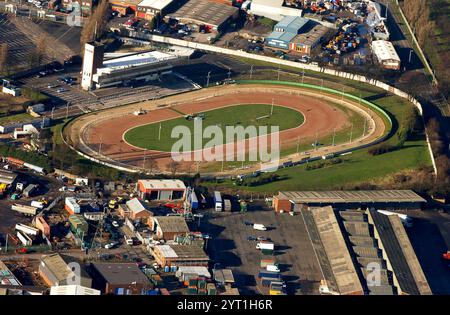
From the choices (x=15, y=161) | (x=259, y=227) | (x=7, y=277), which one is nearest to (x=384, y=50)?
(x=259, y=227)

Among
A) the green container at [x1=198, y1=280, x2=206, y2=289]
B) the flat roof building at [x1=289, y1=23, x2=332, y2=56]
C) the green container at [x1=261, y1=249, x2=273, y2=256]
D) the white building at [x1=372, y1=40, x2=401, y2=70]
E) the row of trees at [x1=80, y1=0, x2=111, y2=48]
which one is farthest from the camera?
the flat roof building at [x1=289, y1=23, x2=332, y2=56]

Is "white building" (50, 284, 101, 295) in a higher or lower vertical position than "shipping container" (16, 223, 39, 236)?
higher

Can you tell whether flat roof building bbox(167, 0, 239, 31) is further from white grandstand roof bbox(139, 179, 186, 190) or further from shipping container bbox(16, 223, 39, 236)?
shipping container bbox(16, 223, 39, 236)


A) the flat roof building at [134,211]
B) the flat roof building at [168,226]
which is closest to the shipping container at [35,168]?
the flat roof building at [134,211]

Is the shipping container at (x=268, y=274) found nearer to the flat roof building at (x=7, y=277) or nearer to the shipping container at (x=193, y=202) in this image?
the shipping container at (x=193, y=202)

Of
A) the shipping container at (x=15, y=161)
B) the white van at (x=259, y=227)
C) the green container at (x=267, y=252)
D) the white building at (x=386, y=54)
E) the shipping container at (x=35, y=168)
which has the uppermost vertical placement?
the white building at (x=386, y=54)

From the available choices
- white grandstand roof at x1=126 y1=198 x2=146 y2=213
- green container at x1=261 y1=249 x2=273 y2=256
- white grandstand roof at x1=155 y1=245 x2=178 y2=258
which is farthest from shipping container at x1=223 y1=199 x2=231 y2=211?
white grandstand roof at x1=155 y1=245 x2=178 y2=258
